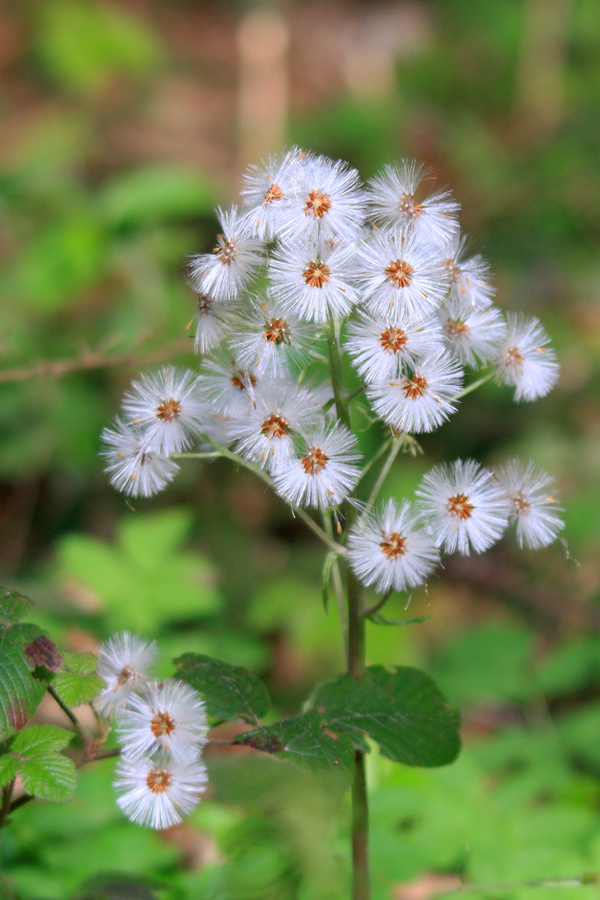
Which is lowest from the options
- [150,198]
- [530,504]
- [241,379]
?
[530,504]

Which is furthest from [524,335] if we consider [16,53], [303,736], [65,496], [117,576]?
[16,53]

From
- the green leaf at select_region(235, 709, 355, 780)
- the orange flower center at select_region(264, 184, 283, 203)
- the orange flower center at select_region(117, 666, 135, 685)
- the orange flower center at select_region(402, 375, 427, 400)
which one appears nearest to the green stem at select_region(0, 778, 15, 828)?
the orange flower center at select_region(117, 666, 135, 685)

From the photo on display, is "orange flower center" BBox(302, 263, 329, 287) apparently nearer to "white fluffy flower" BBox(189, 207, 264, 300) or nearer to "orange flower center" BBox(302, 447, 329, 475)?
"white fluffy flower" BBox(189, 207, 264, 300)

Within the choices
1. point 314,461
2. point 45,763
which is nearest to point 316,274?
point 314,461

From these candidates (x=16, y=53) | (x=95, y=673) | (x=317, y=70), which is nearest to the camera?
(x=95, y=673)

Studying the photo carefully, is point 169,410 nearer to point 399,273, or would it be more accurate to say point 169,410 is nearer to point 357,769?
point 399,273

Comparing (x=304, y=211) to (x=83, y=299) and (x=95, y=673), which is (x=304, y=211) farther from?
(x=83, y=299)
